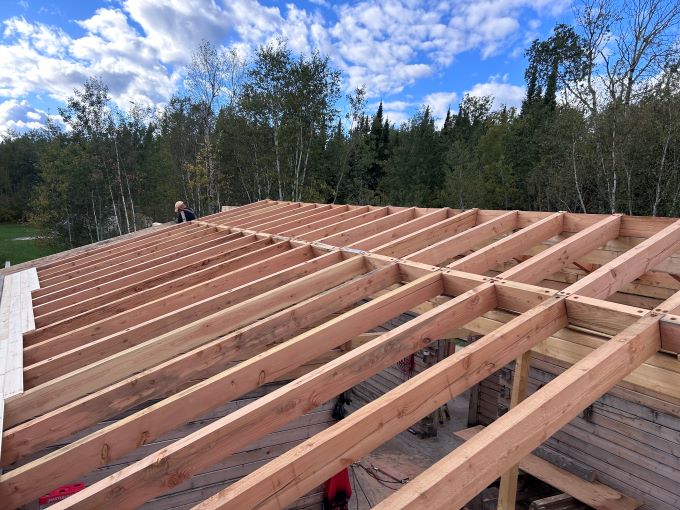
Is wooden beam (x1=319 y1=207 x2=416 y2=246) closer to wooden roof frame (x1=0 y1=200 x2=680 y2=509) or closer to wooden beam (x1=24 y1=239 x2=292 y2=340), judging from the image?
wooden roof frame (x1=0 y1=200 x2=680 y2=509)

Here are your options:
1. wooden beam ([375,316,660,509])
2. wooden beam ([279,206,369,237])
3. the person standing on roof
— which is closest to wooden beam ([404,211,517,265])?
wooden beam ([375,316,660,509])

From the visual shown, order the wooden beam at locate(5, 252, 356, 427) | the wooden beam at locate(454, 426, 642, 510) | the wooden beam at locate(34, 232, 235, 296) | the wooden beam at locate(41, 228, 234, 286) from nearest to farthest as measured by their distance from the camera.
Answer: the wooden beam at locate(5, 252, 356, 427) < the wooden beam at locate(34, 232, 235, 296) < the wooden beam at locate(454, 426, 642, 510) < the wooden beam at locate(41, 228, 234, 286)

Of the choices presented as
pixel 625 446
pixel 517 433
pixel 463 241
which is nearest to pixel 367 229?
pixel 463 241

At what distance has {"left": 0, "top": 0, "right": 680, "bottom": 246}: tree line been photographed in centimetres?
1473

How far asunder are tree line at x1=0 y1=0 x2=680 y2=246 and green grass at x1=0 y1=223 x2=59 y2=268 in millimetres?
2558

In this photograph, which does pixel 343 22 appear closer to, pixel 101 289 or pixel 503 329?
pixel 101 289

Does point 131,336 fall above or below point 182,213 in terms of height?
below

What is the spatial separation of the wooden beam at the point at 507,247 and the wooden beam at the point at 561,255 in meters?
0.25

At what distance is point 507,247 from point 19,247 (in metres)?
34.1

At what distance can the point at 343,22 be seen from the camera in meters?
20.6

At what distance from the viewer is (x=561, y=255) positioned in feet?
8.86

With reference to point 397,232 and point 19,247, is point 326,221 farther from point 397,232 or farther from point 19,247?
point 19,247

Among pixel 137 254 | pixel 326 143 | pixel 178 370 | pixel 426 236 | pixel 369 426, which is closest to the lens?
pixel 369 426

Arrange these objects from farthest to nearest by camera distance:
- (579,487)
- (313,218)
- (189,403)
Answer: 1. (313,218)
2. (579,487)
3. (189,403)
